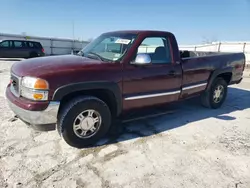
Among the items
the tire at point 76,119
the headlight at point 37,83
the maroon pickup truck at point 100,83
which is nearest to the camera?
the headlight at point 37,83

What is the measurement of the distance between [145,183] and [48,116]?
5.03 ft

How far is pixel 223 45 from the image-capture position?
18016 millimetres

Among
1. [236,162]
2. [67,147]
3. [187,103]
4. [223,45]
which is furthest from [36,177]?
[223,45]

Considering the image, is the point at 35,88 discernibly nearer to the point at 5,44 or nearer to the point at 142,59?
the point at 142,59

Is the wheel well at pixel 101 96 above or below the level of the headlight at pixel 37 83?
below

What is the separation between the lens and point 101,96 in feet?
10.8

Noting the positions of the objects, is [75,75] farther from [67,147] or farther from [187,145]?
[187,145]

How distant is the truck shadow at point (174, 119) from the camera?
3.65 metres

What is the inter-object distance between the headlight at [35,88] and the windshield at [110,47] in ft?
3.68

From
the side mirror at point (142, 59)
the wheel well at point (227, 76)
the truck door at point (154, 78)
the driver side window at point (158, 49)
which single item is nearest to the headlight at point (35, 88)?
the truck door at point (154, 78)

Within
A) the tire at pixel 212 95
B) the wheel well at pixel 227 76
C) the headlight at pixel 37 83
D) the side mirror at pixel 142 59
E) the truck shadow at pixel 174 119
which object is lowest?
the truck shadow at pixel 174 119

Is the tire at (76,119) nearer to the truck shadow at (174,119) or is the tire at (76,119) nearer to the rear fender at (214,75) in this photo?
the truck shadow at (174,119)

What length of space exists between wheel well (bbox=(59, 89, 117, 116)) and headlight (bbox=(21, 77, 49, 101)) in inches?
13.8

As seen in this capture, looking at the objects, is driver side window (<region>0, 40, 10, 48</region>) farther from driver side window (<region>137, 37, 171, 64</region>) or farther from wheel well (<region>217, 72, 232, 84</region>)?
wheel well (<region>217, 72, 232, 84</region>)
